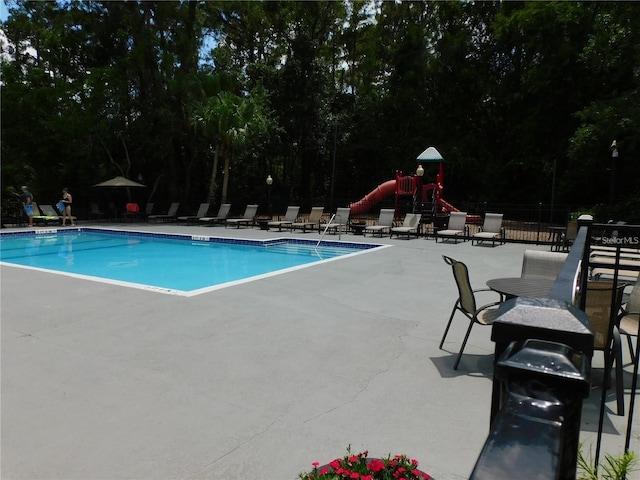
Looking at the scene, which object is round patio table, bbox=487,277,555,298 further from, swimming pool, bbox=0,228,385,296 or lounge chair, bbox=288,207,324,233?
lounge chair, bbox=288,207,324,233

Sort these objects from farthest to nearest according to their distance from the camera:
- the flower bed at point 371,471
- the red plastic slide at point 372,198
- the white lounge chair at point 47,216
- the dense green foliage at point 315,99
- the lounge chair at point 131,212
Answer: the lounge chair at point 131,212 → the red plastic slide at point 372,198 → the dense green foliage at point 315,99 → the white lounge chair at point 47,216 → the flower bed at point 371,471

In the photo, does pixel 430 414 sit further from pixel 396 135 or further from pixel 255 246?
pixel 396 135

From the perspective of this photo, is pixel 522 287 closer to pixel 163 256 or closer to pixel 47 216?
pixel 163 256

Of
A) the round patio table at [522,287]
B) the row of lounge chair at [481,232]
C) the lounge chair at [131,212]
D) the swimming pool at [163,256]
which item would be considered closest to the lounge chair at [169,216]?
the lounge chair at [131,212]

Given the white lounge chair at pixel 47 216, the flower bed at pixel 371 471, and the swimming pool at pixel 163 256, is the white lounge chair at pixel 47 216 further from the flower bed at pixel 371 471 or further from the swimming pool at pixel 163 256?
the flower bed at pixel 371 471

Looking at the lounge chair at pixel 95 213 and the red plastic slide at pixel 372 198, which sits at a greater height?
the red plastic slide at pixel 372 198

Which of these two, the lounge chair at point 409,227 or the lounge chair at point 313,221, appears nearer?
the lounge chair at point 409,227

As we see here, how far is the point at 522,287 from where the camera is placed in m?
3.73

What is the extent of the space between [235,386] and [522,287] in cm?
243

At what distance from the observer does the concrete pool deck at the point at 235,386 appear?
2.39 m

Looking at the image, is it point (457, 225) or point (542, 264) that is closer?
point (542, 264)

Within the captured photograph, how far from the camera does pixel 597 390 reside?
3234mm

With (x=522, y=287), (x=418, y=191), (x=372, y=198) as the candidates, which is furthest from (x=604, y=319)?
(x=372, y=198)

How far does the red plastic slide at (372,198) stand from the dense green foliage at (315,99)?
874 mm
